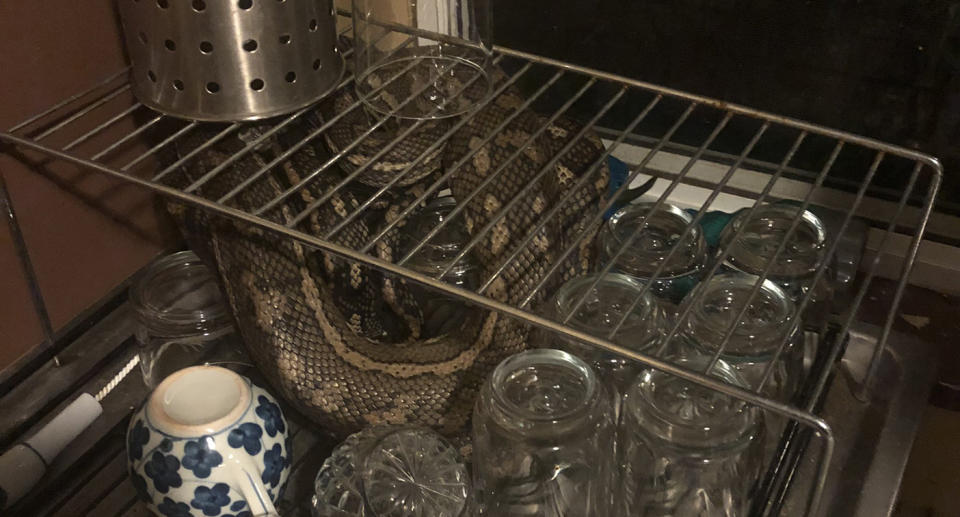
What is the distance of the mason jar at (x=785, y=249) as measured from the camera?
0.80m

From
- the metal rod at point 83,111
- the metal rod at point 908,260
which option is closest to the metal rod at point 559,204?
the metal rod at point 908,260

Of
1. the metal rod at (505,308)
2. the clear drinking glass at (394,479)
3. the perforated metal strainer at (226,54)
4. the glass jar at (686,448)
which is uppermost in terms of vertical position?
the perforated metal strainer at (226,54)

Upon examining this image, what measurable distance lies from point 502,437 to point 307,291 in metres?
0.32

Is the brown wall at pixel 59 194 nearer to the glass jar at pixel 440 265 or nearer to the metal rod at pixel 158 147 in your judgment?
the metal rod at pixel 158 147

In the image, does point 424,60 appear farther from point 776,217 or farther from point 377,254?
point 776,217

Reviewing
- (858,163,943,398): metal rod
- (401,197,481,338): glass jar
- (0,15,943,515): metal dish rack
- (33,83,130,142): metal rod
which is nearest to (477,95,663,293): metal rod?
(0,15,943,515): metal dish rack

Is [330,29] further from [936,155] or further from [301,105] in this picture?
[936,155]

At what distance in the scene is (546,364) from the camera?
69 centimetres

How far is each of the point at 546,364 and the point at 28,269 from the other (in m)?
0.55

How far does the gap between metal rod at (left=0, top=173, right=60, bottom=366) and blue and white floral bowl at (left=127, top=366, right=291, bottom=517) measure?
26 centimetres

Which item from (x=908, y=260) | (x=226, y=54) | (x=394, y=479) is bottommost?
(x=394, y=479)

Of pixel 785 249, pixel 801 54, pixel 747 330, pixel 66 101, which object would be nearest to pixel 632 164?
pixel 801 54

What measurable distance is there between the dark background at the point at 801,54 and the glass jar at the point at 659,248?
0.81 ft

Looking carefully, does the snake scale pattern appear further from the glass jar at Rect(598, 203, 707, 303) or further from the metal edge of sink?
the metal edge of sink
